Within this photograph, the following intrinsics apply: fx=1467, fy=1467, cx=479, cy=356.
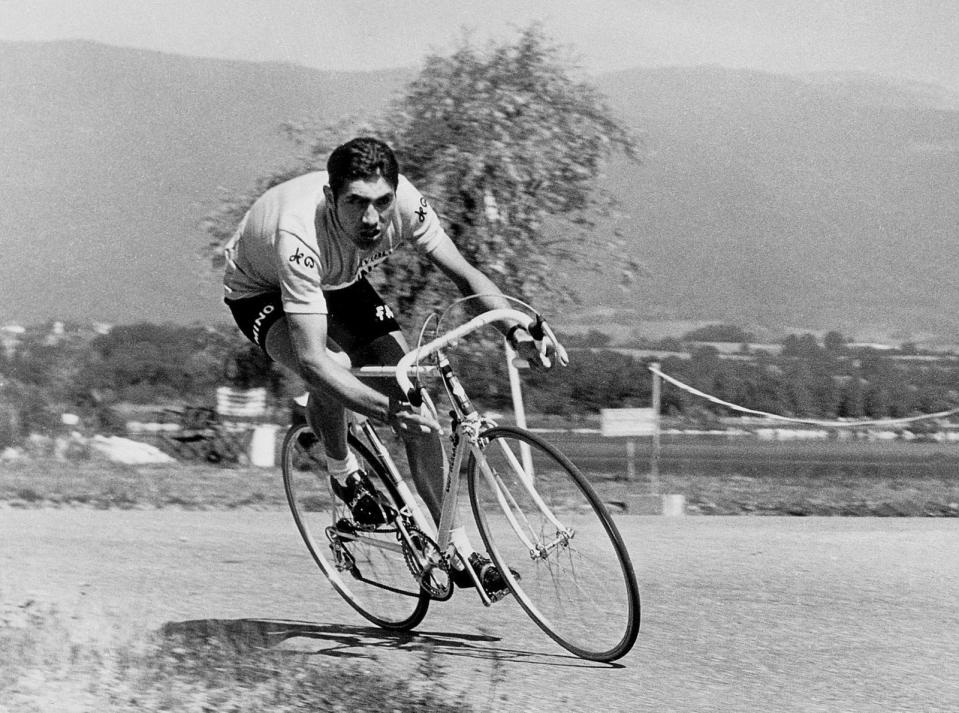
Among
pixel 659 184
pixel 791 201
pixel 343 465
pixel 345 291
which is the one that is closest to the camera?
pixel 345 291

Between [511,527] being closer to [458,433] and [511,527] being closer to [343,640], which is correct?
[458,433]

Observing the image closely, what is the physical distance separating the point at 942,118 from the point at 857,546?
18149cm

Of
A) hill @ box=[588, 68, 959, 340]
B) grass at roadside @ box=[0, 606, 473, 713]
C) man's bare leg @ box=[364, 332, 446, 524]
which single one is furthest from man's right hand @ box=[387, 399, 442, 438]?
hill @ box=[588, 68, 959, 340]

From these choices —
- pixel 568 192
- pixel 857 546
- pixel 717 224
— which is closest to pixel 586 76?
pixel 568 192

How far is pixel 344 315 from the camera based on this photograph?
199 inches

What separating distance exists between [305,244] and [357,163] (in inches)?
11.8

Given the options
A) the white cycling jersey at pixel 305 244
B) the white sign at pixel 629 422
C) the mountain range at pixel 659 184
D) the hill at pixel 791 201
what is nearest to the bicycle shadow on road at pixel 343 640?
the white cycling jersey at pixel 305 244

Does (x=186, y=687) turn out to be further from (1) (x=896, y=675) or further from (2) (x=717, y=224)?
(2) (x=717, y=224)

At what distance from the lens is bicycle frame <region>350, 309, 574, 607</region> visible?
4543mm

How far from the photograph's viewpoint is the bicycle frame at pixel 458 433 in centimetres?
454

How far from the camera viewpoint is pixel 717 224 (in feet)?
460

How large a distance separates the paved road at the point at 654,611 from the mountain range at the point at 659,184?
285 feet

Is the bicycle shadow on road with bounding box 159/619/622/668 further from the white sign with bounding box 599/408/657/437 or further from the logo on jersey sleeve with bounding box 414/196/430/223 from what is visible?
the white sign with bounding box 599/408/657/437

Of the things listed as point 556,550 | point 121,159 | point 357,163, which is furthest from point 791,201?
point 357,163
